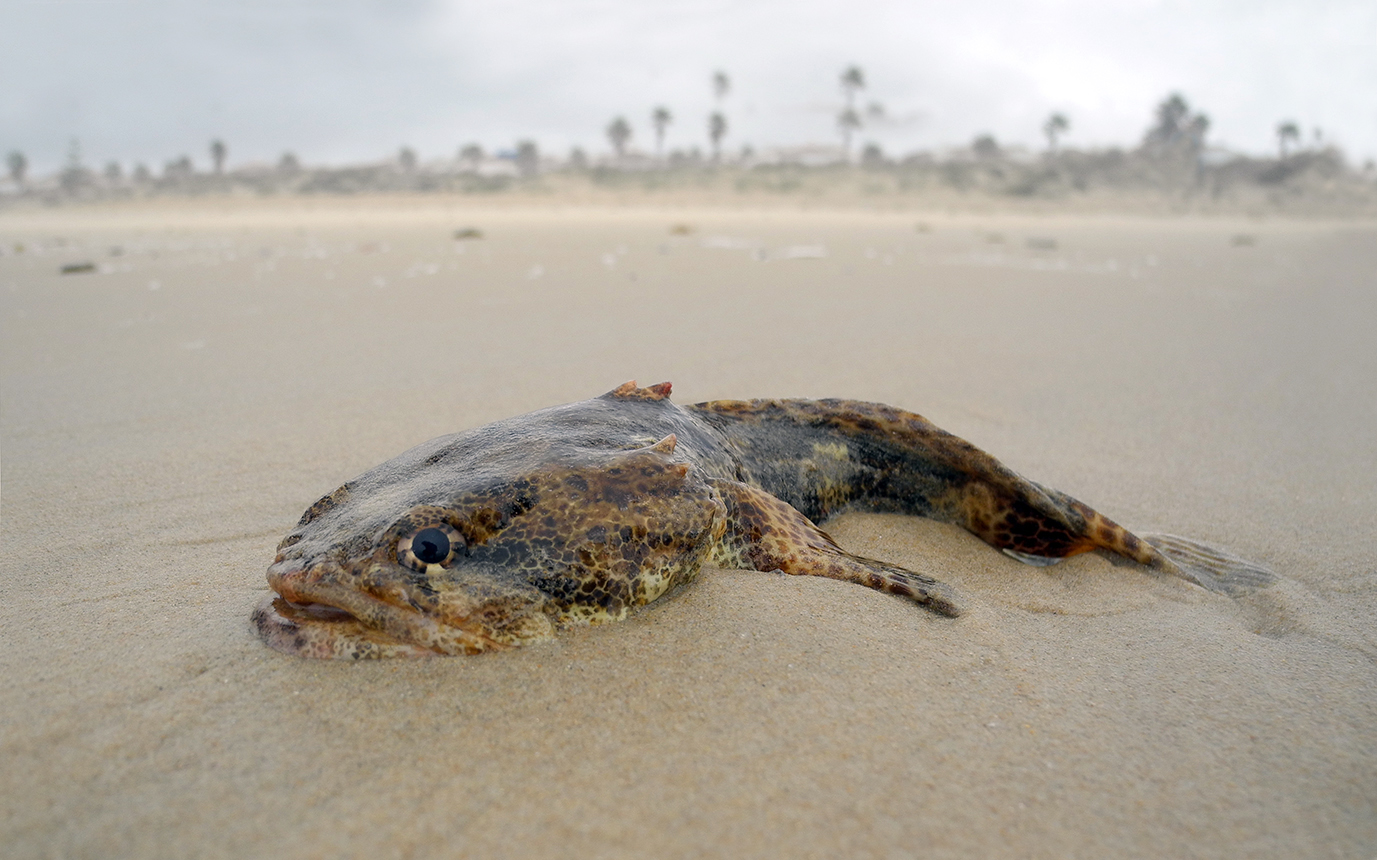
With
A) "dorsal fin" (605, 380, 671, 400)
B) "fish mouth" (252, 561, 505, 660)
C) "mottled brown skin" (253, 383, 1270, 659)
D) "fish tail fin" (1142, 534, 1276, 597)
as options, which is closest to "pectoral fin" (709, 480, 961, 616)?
"mottled brown skin" (253, 383, 1270, 659)

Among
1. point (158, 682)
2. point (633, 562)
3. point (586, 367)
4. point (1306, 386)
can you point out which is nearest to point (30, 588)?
point (158, 682)

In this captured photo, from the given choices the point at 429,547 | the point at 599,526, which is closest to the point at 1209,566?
the point at 599,526

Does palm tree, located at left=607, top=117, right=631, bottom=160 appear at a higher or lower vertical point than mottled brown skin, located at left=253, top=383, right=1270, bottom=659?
higher

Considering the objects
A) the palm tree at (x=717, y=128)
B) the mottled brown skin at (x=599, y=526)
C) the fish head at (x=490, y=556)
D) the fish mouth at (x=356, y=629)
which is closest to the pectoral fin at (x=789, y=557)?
the mottled brown skin at (x=599, y=526)

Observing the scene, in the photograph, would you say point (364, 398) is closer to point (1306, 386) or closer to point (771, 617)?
point (771, 617)

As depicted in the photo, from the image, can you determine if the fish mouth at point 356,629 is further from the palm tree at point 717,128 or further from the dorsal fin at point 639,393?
the palm tree at point 717,128

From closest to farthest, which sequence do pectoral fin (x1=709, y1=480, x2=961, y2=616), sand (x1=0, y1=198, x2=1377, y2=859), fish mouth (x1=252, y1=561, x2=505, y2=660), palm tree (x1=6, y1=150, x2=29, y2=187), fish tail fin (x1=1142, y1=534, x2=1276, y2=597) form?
sand (x1=0, y1=198, x2=1377, y2=859), fish mouth (x1=252, y1=561, x2=505, y2=660), pectoral fin (x1=709, y1=480, x2=961, y2=616), fish tail fin (x1=1142, y1=534, x2=1276, y2=597), palm tree (x1=6, y1=150, x2=29, y2=187)

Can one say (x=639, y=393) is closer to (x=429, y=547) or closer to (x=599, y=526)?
(x=599, y=526)

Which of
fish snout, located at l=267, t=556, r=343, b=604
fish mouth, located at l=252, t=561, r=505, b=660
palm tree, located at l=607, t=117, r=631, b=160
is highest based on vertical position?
palm tree, located at l=607, t=117, r=631, b=160

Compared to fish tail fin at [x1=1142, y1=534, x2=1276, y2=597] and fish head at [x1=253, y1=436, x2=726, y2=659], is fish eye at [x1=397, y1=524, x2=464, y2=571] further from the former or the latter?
fish tail fin at [x1=1142, y1=534, x2=1276, y2=597]
